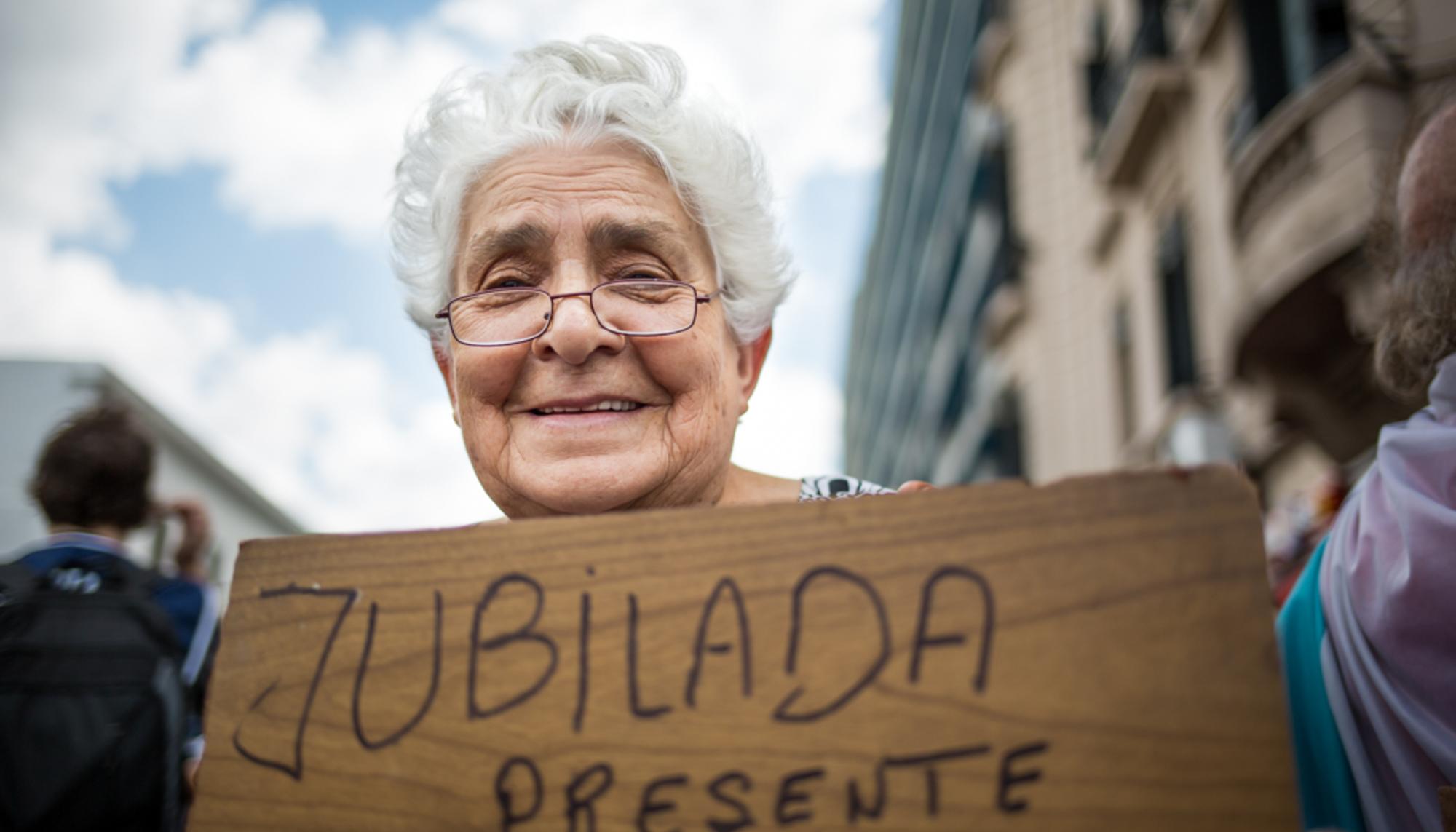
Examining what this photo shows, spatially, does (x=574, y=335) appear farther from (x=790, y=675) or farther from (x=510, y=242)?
(x=790, y=675)

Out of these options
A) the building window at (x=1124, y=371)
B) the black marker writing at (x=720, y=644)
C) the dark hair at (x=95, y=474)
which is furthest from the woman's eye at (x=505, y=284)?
the building window at (x=1124, y=371)

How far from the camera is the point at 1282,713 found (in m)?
0.78

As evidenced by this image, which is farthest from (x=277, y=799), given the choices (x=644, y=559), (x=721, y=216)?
(x=721, y=216)

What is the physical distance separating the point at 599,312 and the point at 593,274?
0.06 metres

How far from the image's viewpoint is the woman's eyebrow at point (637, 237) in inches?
52.8

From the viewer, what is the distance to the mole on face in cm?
142

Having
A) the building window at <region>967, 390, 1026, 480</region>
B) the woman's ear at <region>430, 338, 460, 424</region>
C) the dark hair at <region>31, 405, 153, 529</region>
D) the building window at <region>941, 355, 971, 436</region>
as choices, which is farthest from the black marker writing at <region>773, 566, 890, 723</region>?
the building window at <region>941, 355, 971, 436</region>

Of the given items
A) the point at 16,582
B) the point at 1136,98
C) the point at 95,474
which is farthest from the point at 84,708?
the point at 1136,98

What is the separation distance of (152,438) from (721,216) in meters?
1.93

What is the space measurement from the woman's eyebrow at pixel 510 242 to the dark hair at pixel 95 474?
5.23 ft

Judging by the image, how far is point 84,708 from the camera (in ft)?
6.78

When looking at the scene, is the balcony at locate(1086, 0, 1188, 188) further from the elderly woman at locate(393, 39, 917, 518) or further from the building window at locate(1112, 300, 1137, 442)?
the elderly woman at locate(393, 39, 917, 518)

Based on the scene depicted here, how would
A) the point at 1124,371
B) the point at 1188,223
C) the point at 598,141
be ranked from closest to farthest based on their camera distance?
the point at 598,141
the point at 1188,223
the point at 1124,371

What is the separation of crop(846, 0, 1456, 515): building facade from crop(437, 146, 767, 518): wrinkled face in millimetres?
1136
